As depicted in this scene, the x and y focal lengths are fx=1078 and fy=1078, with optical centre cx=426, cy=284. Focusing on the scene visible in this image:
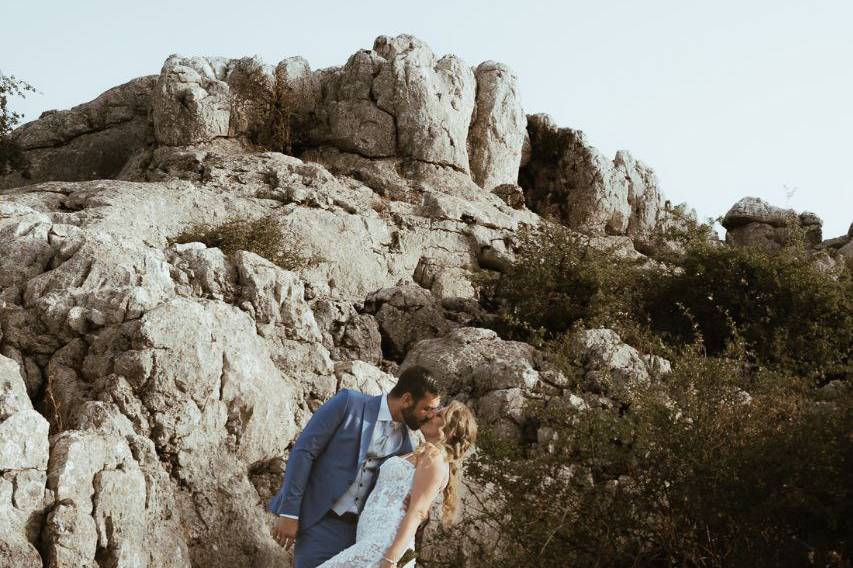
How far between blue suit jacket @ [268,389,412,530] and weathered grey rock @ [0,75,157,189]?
18.0 meters

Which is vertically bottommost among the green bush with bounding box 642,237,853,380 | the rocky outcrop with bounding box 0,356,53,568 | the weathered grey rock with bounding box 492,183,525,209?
the rocky outcrop with bounding box 0,356,53,568

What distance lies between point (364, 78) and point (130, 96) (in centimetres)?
609

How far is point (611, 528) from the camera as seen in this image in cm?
986

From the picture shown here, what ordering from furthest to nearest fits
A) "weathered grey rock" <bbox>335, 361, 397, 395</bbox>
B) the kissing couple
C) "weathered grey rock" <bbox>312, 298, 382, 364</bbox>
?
"weathered grey rock" <bbox>312, 298, 382, 364</bbox>, "weathered grey rock" <bbox>335, 361, 397, 395</bbox>, the kissing couple

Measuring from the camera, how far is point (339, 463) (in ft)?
24.1

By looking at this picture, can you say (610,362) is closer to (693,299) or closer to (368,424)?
(693,299)

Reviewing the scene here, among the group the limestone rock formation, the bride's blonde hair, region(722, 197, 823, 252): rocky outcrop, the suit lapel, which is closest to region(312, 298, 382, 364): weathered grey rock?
the limestone rock formation

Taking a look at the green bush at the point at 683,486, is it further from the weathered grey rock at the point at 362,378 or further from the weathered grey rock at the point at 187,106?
the weathered grey rock at the point at 187,106

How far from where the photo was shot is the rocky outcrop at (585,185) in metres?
27.8

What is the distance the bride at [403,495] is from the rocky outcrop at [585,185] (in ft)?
68.4

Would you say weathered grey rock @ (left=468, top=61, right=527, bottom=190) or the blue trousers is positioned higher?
weathered grey rock @ (left=468, top=61, right=527, bottom=190)

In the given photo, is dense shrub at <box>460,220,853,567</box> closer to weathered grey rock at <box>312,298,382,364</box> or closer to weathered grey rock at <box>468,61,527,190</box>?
weathered grey rock at <box>312,298,382,364</box>

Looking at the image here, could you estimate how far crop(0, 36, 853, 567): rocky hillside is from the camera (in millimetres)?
9648

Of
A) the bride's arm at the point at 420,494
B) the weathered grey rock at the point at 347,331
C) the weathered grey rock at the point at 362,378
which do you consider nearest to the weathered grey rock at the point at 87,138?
the weathered grey rock at the point at 347,331
